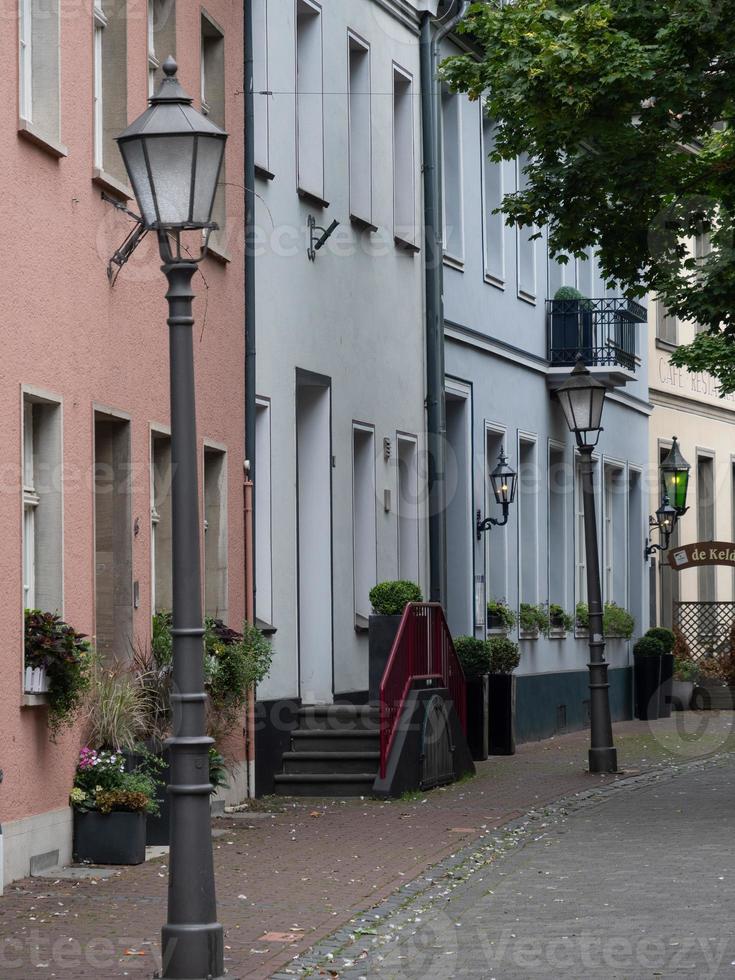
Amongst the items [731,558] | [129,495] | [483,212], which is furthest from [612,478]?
[129,495]

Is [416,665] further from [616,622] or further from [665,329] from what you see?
[665,329]

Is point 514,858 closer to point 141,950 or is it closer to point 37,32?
point 141,950

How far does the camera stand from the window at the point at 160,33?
14984 millimetres

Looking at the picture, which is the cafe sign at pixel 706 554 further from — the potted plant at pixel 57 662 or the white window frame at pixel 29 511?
the potted plant at pixel 57 662

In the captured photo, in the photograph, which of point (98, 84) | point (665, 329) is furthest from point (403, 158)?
point (665, 329)

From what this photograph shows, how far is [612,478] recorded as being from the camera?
103ft

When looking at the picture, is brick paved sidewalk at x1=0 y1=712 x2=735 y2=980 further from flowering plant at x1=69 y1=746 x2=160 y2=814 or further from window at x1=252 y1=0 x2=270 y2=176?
window at x1=252 y1=0 x2=270 y2=176

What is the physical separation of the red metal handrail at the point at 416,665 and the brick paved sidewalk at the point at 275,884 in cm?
71

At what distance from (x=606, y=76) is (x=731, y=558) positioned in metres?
18.1

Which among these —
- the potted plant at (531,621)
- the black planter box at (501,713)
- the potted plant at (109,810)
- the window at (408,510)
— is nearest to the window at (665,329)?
the potted plant at (531,621)

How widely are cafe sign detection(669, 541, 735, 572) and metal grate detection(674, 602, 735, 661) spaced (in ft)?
3.68

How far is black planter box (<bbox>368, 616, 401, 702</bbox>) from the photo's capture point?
58.3ft

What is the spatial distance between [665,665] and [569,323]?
261 inches

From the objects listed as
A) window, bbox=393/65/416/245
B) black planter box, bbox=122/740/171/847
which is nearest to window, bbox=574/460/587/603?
window, bbox=393/65/416/245
